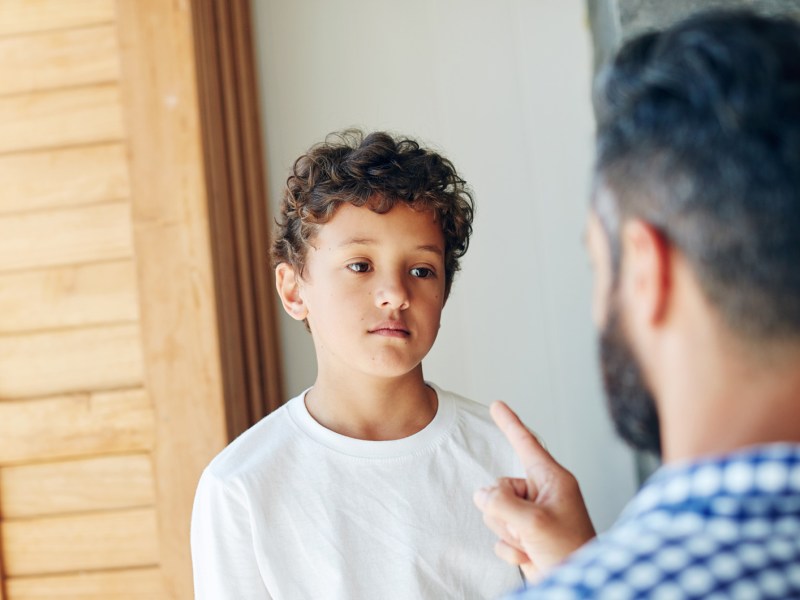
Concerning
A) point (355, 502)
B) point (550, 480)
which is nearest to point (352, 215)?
Result: point (355, 502)

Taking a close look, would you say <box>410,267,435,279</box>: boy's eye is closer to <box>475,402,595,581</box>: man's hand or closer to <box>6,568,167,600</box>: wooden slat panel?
<box>475,402,595,581</box>: man's hand

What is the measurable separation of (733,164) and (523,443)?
19.0 inches

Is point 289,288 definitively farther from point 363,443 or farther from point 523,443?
point 523,443

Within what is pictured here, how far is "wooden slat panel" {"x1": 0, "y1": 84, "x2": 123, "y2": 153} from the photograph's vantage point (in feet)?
6.83

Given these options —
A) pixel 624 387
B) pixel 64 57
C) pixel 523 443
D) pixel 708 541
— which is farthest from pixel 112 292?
pixel 708 541

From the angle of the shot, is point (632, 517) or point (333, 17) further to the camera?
point (333, 17)

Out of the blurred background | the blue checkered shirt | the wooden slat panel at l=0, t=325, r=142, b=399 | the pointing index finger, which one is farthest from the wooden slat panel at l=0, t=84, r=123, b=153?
the blue checkered shirt

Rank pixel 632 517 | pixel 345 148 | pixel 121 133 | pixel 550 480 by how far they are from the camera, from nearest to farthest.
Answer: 1. pixel 632 517
2. pixel 550 480
3. pixel 345 148
4. pixel 121 133

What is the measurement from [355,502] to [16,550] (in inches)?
37.8

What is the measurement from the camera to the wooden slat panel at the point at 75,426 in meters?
2.04

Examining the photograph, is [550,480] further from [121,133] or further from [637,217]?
[121,133]

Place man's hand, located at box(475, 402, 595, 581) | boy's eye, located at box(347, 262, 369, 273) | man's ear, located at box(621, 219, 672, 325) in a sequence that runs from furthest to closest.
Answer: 1. boy's eye, located at box(347, 262, 369, 273)
2. man's hand, located at box(475, 402, 595, 581)
3. man's ear, located at box(621, 219, 672, 325)

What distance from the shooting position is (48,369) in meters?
2.08

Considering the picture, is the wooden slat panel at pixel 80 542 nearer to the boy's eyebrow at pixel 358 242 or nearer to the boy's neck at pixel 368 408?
the boy's neck at pixel 368 408
